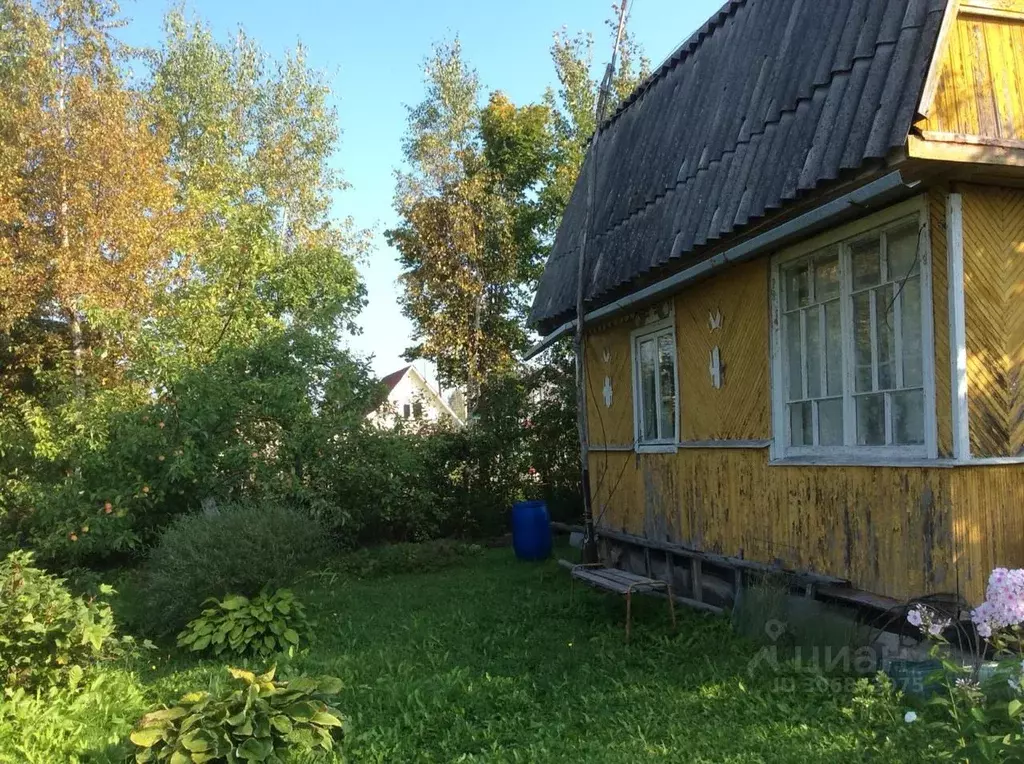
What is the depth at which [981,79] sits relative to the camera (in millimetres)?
4746

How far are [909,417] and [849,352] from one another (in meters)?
0.68

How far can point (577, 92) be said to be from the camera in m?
23.6

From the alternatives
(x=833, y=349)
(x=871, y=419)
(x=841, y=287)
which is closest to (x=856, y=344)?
(x=833, y=349)

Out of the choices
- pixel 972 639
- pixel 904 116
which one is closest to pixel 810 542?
pixel 972 639

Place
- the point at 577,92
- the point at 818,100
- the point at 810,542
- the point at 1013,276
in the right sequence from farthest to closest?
the point at 577,92 < the point at 810,542 < the point at 818,100 < the point at 1013,276

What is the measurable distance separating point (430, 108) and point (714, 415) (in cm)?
1879

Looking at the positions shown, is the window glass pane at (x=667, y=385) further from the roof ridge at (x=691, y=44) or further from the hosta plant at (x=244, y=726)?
the hosta plant at (x=244, y=726)

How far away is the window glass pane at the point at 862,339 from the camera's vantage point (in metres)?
5.51

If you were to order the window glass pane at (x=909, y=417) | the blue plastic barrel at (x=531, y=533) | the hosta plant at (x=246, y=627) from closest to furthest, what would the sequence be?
the window glass pane at (x=909, y=417), the hosta plant at (x=246, y=627), the blue plastic barrel at (x=531, y=533)

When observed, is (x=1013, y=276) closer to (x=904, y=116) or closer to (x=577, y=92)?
(x=904, y=116)

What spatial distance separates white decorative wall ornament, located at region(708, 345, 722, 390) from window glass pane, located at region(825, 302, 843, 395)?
4.69ft

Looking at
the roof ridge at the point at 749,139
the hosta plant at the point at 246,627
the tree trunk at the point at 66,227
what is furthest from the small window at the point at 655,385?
the tree trunk at the point at 66,227

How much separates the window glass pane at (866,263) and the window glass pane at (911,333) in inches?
10.8

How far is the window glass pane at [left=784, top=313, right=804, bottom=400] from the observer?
6.22 metres
